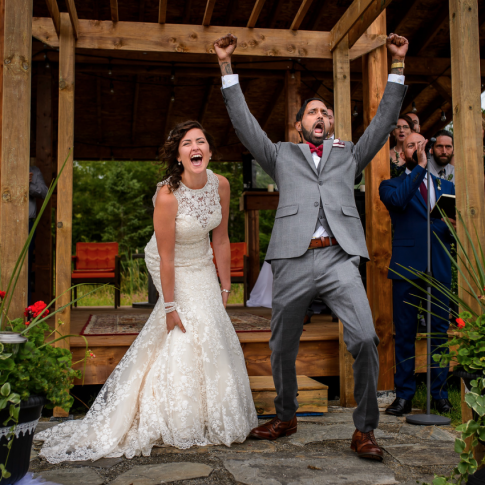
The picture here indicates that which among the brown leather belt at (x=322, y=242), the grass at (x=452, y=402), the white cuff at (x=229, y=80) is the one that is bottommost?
the grass at (x=452, y=402)

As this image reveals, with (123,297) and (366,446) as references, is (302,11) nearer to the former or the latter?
(366,446)

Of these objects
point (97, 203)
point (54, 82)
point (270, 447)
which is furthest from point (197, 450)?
point (97, 203)

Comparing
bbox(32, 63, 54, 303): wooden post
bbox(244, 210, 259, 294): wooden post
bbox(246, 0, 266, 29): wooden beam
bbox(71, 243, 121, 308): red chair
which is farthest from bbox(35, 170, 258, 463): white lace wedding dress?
bbox(244, 210, 259, 294): wooden post

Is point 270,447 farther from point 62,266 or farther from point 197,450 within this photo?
point 62,266

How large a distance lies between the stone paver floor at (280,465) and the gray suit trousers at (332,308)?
21cm

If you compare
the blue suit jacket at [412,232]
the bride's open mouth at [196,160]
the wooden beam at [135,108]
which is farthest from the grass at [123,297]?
the bride's open mouth at [196,160]

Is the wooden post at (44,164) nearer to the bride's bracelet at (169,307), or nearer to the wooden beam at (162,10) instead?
the wooden beam at (162,10)

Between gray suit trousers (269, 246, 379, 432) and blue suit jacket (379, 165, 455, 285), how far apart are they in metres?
0.88

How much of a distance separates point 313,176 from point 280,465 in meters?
1.45

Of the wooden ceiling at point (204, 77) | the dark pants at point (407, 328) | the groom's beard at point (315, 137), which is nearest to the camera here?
the groom's beard at point (315, 137)

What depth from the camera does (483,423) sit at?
6.43ft

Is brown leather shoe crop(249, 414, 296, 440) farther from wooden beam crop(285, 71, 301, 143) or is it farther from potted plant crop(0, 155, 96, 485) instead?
wooden beam crop(285, 71, 301, 143)

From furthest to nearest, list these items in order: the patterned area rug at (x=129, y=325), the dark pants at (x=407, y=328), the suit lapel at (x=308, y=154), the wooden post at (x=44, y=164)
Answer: the wooden post at (x=44, y=164) < the patterned area rug at (x=129, y=325) < the dark pants at (x=407, y=328) < the suit lapel at (x=308, y=154)

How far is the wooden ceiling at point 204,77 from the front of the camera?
6555 mm
